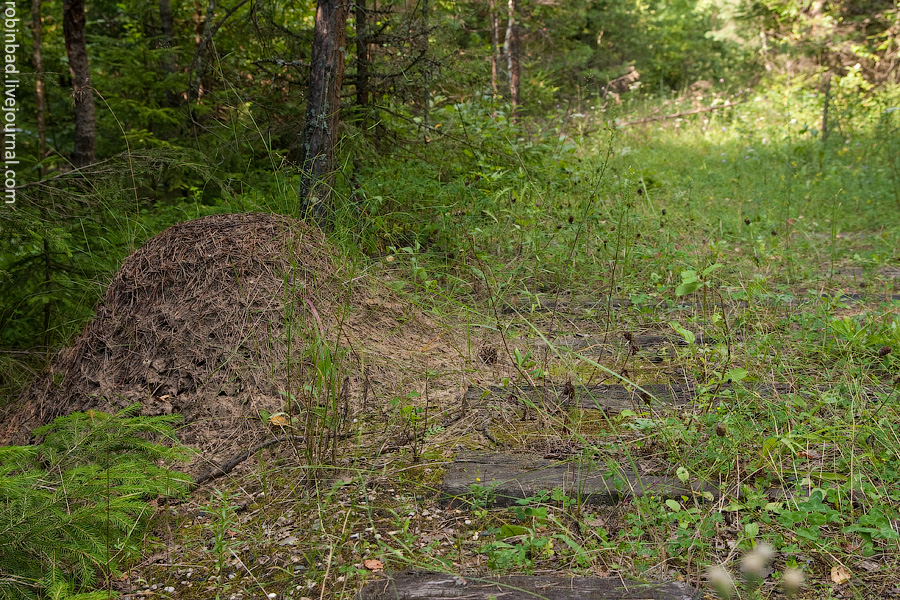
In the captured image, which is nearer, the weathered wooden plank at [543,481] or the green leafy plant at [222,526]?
the green leafy plant at [222,526]

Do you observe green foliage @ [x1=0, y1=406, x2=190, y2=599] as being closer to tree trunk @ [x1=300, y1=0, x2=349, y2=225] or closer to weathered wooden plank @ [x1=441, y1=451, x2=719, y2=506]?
weathered wooden plank @ [x1=441, y1=451, x2=719, y2=506]

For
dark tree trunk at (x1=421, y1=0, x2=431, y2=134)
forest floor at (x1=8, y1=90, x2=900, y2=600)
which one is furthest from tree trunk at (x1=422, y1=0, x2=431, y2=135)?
forest floor at (x1=8, y1=90, x2=900, y2=600)

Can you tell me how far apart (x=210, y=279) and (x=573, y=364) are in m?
1.98

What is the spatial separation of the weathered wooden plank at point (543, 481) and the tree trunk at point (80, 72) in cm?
480

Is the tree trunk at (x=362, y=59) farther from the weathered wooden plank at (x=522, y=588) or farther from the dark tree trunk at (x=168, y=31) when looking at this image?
the weathered wooden plank at (x=522, y=588)

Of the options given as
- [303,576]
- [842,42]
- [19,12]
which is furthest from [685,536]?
[842,42]

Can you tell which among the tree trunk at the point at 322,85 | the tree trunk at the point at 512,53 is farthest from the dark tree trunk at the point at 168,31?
the tree trunk at the point at 512,53

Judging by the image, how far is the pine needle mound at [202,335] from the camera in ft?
10.0

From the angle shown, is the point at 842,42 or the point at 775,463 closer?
the point at 775,463

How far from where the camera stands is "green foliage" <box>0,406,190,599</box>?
6.00 ft

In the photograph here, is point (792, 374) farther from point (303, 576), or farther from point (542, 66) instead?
point (542, 66)

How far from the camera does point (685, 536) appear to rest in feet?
6.46

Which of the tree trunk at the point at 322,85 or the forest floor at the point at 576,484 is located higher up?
the tree trunk at the point at 322,85

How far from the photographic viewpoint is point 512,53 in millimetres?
11555
